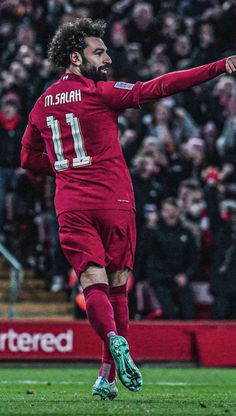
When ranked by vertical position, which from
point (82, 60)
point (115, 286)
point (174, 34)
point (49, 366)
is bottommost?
point (49, 366)

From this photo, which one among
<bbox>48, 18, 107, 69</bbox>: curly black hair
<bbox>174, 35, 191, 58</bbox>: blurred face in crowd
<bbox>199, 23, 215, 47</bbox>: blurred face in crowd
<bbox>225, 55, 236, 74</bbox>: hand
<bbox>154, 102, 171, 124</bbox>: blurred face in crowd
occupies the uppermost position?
<bbox>199, 23, 215, 47</bbox>: blurred face in crowd

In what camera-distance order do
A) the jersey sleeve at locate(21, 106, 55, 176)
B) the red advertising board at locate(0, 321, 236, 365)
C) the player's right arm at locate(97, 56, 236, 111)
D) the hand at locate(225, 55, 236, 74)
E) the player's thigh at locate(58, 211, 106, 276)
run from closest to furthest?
the hand at locate(225, 55, 236, 74) < the player's right arm at locate(97, 56, 236, 111) < the player's thigh at locate(58, 211, 106, 276) < the jersey sleeve at locate(21, 106, 55, 176) < the red advertising board at locate(0, 321, 236, 365)

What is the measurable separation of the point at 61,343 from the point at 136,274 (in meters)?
2.26

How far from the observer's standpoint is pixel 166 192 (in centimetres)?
1631

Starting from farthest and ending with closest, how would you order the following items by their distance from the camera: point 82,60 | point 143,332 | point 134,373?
point 143,332, point 82,60, point 134,373

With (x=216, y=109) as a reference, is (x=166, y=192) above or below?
below

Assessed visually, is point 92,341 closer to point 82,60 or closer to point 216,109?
point 216,109

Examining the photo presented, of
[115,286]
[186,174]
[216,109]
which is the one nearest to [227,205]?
[186,174]

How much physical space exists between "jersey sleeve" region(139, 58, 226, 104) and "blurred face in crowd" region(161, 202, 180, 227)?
26.1 ft

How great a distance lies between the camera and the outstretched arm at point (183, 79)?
7230mm

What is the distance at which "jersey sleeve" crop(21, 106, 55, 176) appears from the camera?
8.28 meters

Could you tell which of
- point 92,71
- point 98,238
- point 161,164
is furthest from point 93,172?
point 161,164

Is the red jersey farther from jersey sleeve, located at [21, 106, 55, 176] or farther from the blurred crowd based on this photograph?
the blurred crowd

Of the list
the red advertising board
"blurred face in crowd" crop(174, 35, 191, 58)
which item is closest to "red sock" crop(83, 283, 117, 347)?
the red advertising board
